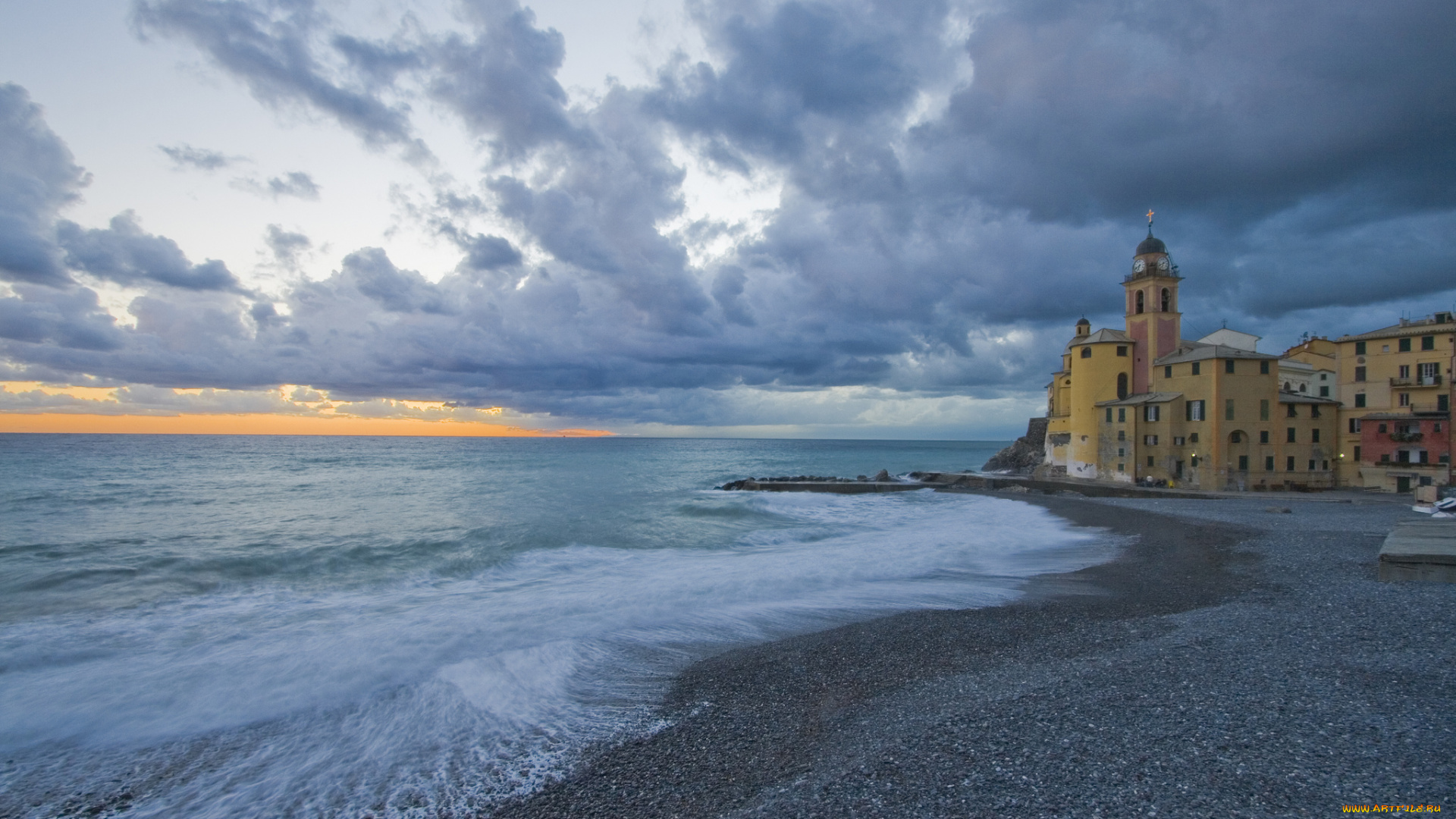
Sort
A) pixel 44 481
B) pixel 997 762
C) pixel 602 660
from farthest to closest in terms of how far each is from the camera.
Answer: pixel 44 481 < pixel 602 660 < pixel 997 762

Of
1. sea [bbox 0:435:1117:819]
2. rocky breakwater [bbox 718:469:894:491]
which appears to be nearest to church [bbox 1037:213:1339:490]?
sea [bbox 0:435:1117:819]

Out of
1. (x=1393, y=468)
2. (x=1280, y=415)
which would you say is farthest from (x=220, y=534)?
(x=1393, y=468)

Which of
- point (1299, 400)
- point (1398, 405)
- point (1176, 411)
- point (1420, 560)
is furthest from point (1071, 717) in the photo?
point (1398, 405)

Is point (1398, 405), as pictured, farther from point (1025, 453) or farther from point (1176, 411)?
point (1025, 453)

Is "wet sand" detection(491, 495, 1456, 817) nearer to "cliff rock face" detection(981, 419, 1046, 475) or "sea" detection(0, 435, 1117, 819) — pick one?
"sea" detection(0, 435, 1117, 819)

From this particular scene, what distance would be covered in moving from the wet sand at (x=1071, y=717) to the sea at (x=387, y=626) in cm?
106

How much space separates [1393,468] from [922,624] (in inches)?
1420

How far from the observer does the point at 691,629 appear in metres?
11.0

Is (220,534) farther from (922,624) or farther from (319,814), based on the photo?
(922,624)

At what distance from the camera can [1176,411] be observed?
34000 mm

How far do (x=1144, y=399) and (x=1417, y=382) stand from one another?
11.6 metres

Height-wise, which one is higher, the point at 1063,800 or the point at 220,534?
the point at 1063,800

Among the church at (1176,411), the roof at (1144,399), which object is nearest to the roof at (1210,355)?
the church at (1176,411)

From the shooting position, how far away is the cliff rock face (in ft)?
184
